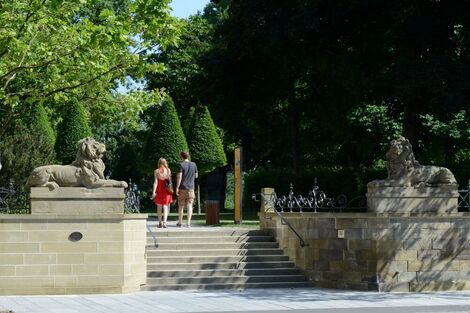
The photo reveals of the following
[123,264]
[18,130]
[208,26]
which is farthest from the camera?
[208,26]

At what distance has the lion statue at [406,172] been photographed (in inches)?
846

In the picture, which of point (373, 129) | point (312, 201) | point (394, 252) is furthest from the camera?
point (373, 129)

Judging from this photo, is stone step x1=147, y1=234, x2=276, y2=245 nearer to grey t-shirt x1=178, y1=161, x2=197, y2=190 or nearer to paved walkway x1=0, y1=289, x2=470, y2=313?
grey t-shirt x1=178, y1=161, x2=197, y2=190

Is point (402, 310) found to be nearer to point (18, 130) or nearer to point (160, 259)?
point (160, 259)

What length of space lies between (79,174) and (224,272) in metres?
4.10

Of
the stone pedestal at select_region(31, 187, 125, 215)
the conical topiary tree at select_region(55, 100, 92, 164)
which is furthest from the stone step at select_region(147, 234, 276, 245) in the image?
the conical topiary tree at select_region(55, 100, 92, 164)

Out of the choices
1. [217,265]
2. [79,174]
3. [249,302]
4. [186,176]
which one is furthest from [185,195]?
[249,302]

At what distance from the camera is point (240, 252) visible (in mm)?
22672

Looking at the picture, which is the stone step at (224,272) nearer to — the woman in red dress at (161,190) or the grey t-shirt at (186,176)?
the woman in red dress at (161,190)

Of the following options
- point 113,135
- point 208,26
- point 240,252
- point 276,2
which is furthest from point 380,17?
point 113,135

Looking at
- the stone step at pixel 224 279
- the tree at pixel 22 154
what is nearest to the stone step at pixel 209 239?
the stone step at pixel 224 279

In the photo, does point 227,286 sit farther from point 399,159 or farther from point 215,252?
point 399,159

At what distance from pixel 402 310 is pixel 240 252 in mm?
6507

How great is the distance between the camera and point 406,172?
2156cm
